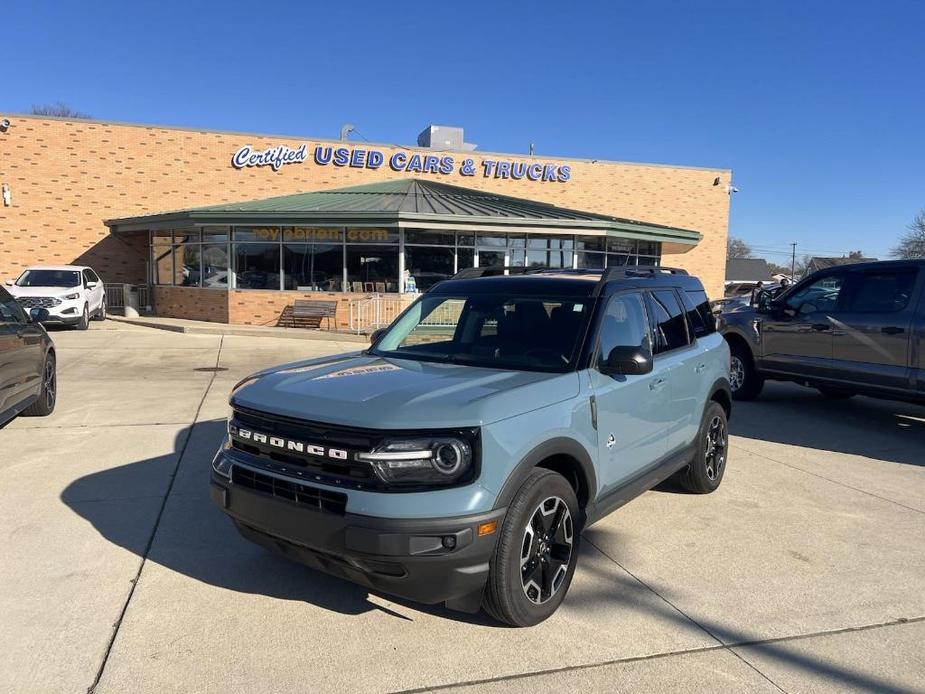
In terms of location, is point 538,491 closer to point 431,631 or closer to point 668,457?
point 431,631

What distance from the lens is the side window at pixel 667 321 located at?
470 cm

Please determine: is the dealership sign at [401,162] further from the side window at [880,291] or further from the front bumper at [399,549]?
the front bumper at [399,549]

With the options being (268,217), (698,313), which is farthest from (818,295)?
(268,217)

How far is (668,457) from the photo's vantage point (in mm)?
4680

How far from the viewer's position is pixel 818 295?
28.5ft

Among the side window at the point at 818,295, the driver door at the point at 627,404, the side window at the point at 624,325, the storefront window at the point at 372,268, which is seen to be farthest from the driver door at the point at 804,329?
the storefront window at the point at 372,268

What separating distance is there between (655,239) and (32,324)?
19.7 meters

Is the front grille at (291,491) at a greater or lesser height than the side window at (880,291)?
lesser

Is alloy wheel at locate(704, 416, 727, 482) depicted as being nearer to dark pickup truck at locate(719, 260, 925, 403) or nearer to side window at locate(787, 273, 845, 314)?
dark pickup truck at locate(719, 260, 925, 403)

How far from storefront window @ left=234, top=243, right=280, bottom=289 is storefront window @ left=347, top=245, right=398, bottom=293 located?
2239 mm

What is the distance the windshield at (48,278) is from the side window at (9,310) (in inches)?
491

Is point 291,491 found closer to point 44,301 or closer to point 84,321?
point 44,301

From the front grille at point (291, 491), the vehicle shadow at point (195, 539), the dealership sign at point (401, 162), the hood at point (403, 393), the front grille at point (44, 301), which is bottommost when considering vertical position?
the vehicle shadow at point (195, 539)

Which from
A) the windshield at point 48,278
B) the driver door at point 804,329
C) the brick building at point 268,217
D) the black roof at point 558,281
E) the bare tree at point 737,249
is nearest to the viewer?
the black roof at point 558,281
